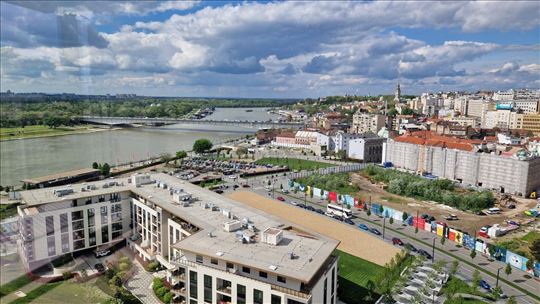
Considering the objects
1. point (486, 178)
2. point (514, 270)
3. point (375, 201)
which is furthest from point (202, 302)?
point (486, 178)

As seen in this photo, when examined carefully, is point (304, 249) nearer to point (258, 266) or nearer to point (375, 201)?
point (258, 266)

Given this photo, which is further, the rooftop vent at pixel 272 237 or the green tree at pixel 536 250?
the green tree at pixel 536 250

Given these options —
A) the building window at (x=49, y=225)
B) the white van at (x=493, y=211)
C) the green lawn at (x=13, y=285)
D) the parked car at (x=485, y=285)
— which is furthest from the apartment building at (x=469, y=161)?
the green lawn at (x=13, y=285)

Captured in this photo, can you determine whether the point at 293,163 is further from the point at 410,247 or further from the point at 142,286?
the point at 142,286

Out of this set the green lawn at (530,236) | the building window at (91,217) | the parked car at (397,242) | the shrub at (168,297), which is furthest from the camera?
the green lawn at (530,236)

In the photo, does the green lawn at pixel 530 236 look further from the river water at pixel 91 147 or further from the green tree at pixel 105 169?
the green tree at pixel 105 169

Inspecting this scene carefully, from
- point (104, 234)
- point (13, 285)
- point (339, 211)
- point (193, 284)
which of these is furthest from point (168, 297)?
point (339, 211)
